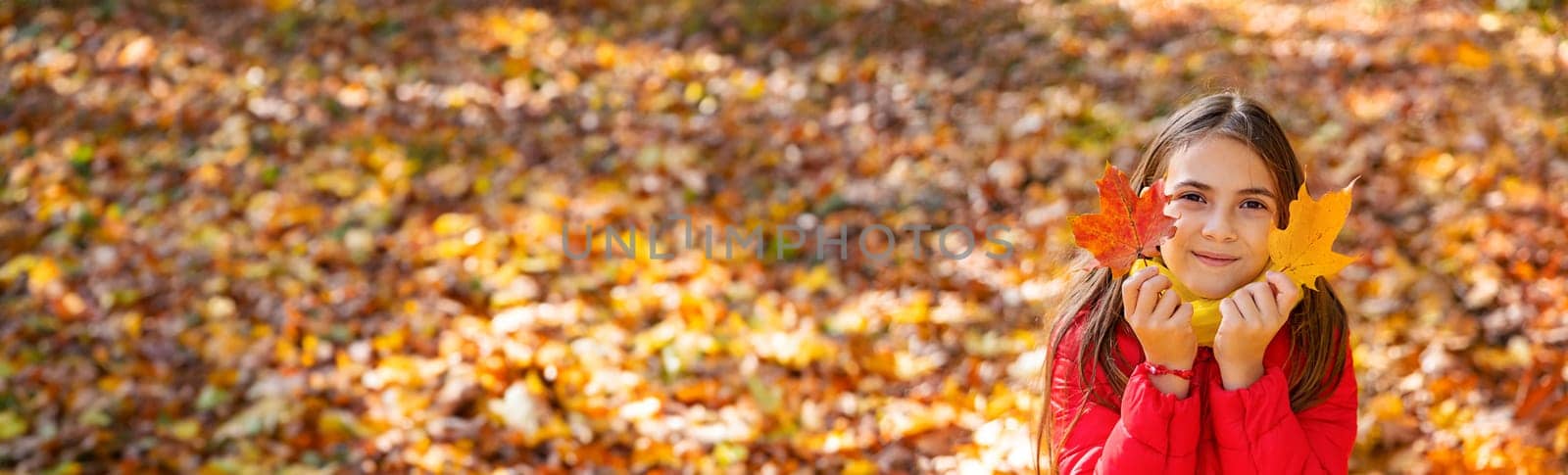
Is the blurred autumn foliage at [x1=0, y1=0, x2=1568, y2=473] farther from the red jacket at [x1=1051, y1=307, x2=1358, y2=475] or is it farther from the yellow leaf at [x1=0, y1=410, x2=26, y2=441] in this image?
the red jacket at [x1=1051, y1=307, x2=1358, y2=475]

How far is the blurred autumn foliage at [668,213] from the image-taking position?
12.5 feet

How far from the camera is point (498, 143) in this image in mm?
6074

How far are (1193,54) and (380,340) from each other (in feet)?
13.5

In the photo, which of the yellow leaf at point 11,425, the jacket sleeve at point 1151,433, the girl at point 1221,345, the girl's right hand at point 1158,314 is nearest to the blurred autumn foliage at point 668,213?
the yellow leaf at point 11,425

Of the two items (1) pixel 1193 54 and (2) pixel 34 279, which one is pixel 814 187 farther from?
(2) pixel 34 279

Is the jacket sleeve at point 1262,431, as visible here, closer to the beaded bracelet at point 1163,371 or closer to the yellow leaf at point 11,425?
the beaded bracelet at point 1163,371

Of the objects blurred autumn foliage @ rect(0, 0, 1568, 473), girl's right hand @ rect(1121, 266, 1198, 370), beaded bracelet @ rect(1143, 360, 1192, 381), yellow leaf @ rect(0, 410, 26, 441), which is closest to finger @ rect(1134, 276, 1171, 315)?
girl's right hand @ rect(1121, 266, 1198, 370)

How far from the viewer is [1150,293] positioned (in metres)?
1.43

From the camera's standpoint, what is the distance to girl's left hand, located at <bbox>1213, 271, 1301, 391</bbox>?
141 centimetres

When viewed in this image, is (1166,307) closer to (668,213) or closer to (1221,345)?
(1221,345)

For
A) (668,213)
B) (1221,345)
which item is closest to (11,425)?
(668,213)

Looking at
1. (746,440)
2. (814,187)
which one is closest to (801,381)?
(746,440)

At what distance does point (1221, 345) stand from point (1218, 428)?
139mm

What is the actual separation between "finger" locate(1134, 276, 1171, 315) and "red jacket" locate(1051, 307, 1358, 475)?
0.43 feet
